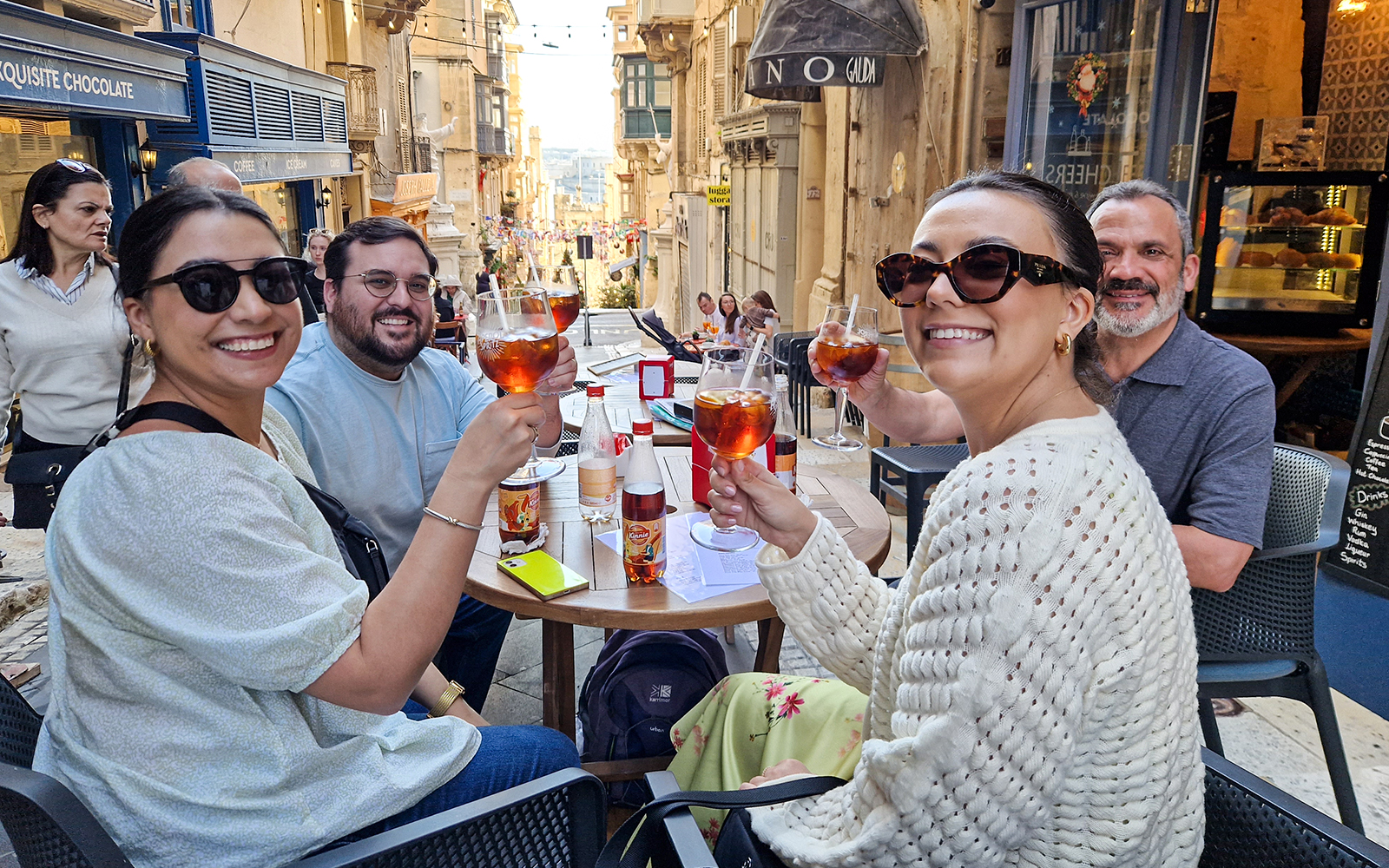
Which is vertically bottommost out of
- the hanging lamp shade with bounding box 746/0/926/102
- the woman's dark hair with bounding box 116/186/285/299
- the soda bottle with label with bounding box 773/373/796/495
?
the soda bottle with label with bounding box 773/373/796/495

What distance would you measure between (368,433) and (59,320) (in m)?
1.97

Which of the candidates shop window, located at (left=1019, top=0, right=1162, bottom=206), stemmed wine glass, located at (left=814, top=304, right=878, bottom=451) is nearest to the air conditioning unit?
shop window, located at (left=1019, top=0, right=1162, bottom=206)

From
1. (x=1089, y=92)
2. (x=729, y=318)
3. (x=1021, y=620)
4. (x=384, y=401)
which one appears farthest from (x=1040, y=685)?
(x=729, y=318)

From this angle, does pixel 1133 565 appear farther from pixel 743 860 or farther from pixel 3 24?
pixel 3 24

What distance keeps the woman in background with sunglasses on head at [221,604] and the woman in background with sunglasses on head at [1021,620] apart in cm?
68

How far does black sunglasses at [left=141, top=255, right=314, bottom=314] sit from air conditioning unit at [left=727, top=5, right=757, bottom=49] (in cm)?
1437

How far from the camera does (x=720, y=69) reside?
1875cm

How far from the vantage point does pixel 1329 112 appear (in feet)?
20.4

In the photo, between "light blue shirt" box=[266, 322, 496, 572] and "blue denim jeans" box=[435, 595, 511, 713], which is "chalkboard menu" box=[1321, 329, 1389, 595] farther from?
"light blue shirt" box=[266, 322, 496, 572]

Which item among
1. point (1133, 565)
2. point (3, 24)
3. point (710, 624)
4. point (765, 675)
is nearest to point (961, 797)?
point (1133, 565)

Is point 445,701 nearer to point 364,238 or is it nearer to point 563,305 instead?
point 563,305

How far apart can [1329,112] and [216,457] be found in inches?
291

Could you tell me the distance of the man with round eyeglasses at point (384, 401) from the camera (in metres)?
2.64

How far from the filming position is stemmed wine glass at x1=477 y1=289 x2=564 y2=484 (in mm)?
1885
